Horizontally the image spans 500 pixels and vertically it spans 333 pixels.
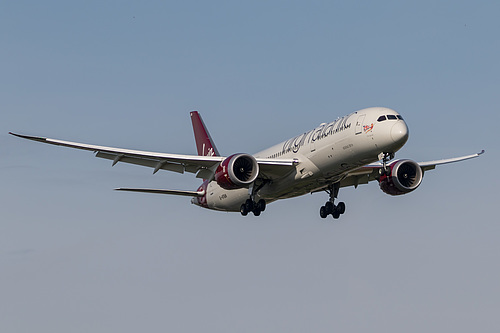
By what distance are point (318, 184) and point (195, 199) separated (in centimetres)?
1087

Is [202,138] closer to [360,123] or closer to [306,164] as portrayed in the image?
[306,164]

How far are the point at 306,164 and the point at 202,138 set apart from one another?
16.3m

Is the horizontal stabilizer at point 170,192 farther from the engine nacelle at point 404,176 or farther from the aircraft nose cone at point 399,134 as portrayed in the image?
the aircraft nose cone at point 399,134

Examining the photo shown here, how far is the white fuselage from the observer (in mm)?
40969

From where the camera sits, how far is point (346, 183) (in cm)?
5175

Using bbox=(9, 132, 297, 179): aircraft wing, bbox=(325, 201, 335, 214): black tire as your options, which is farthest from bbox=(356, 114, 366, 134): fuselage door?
bbox=(325, 201, 335, 214): black tire

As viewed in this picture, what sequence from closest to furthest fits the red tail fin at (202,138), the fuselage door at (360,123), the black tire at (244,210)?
the fuselage door at (360,123) → the black tire at (244,210) → the red tail fin at (202,138)

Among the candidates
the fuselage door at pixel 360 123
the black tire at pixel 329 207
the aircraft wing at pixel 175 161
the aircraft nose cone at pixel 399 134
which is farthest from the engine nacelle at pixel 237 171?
the aircraft nose cone at pixel 399 134

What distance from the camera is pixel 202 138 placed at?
59.2 m

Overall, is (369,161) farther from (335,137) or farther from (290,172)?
(290,172)

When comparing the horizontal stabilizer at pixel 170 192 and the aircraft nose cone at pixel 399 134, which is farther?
the horizontal stabilizer at pixel 170 192

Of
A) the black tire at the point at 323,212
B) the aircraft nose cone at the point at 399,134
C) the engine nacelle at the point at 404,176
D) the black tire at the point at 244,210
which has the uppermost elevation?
the aircraft nose cone at the point at 399,134

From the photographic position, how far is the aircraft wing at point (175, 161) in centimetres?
4456

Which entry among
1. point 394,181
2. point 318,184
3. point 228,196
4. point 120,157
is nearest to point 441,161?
point 394,181
